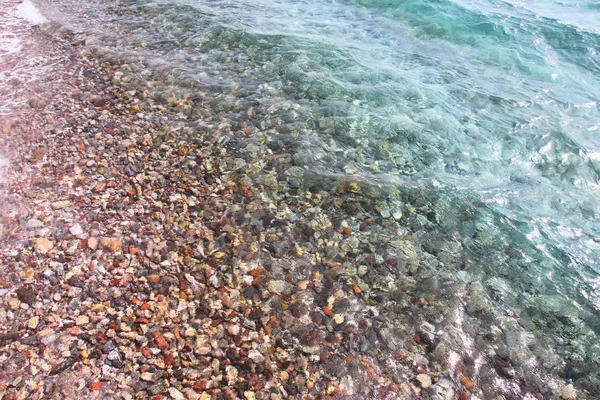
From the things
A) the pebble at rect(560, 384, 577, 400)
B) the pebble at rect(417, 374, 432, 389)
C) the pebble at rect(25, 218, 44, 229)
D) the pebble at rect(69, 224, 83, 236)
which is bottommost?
the pebble at rect(560, 384, 577, 400)

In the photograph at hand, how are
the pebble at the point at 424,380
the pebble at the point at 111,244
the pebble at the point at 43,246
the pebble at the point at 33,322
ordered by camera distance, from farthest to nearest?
the pebble at the point at 111,244
the pebble at the point at 43,246
the pebble at the point at 424,380
the pebble at the point at 33,322

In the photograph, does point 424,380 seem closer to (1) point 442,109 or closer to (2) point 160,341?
(2) point 160,341

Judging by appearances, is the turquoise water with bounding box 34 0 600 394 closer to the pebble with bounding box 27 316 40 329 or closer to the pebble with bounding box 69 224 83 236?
the pebble with bounding box 69 224 83 236

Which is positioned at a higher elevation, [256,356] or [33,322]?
[33,322]

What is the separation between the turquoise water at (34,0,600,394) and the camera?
618cm

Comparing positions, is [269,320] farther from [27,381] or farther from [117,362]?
[27,381]

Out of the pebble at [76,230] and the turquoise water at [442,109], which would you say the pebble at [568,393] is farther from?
the pebble at [76,230]

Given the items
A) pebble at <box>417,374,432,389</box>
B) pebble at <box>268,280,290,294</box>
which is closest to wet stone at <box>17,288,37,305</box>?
pebble at <box>268,280,290,294</box>

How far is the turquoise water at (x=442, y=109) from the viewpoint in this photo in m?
6.18

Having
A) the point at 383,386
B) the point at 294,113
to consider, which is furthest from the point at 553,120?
the point at 383,386

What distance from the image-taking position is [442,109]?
31.0 ft

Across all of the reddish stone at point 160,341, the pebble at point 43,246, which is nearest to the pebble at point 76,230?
the pebble at point 43,246

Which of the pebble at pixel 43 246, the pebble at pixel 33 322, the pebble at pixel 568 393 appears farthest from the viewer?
the pebble at pixel 43 246

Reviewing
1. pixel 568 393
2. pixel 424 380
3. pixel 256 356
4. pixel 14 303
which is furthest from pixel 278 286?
pixel 568 393
